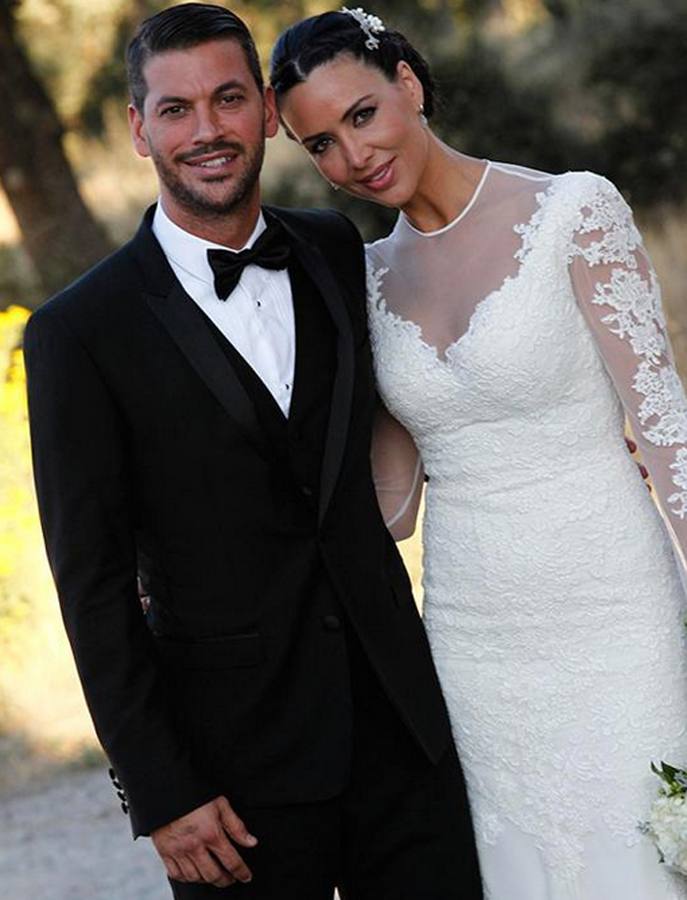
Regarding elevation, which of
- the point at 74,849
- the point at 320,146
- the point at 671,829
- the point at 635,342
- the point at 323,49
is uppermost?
the point at 323,49

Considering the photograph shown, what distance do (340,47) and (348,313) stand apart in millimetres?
486

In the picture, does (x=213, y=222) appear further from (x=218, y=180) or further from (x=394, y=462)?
(x=394, y=462)

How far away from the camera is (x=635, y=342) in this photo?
2.81m

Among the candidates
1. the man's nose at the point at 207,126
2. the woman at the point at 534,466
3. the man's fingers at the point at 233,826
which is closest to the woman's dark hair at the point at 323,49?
the woman at the point at 534,466

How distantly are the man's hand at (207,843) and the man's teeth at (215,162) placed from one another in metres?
1.08

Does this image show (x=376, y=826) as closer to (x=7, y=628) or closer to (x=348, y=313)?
(x=348, y=313)

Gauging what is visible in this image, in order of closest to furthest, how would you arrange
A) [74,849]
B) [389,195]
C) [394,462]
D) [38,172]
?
1. [389,195]
2. [394,462]
3. [74,849]
4. [38,172]

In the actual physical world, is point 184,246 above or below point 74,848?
above

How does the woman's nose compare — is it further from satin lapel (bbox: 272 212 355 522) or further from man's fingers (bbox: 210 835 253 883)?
man's fingers (bbox: 210 835 253 883)

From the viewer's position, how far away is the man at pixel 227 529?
273cm

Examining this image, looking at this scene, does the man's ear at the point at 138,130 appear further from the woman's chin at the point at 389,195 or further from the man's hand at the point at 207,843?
the man's hand at the point at 207,843

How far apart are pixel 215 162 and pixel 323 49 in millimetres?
333

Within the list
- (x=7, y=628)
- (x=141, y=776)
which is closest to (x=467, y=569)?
(x=141, y=776)

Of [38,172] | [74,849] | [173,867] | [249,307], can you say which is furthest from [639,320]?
[38,172]
